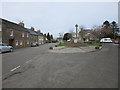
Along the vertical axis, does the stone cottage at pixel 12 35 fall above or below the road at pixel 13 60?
above

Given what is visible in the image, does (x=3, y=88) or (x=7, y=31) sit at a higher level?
(x=7, y=31)

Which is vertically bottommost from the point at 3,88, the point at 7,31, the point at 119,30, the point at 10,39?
the point at 3,88

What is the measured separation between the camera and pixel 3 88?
176 inches

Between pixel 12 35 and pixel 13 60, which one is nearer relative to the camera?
pixel 13 60

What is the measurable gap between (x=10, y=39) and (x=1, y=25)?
4128 millimetres

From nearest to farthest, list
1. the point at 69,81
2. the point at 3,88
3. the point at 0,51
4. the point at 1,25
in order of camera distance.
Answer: the point at 3,88 → the point at 69,81 → the point at 0,51 → the point at 1,25

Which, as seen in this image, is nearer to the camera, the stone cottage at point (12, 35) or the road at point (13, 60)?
the road at point (13, 60)

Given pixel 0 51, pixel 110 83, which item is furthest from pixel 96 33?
pixel 110 83

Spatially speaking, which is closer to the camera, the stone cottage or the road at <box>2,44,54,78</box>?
the road at <box>2,44,54,78</box>

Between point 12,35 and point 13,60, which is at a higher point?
point 12,35

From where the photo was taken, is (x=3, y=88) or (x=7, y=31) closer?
(x=3, y=88)

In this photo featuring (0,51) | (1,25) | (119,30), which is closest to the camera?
(0,51)

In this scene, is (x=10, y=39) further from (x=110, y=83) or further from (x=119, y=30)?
(x=119, y=30)

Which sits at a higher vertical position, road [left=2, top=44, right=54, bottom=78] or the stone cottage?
the stone cottage
